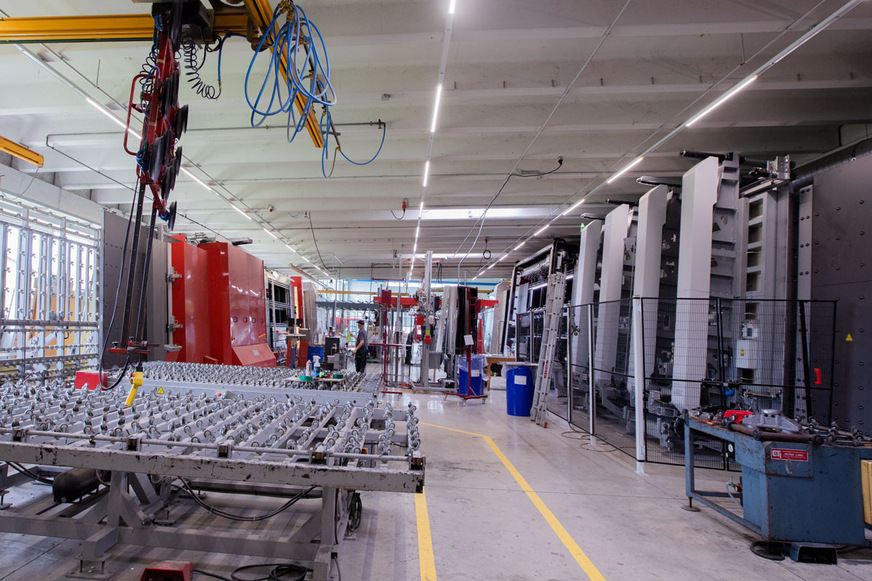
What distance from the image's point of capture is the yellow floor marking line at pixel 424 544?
2.97 m

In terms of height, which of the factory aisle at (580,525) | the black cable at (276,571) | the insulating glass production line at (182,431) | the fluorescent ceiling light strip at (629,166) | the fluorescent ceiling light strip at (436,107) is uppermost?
the fluorescent ceiling light strip at (436,107)

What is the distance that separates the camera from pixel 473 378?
36.4ft

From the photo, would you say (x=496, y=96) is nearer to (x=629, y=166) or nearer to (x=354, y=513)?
(x=629, y=166)

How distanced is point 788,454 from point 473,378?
312 inches

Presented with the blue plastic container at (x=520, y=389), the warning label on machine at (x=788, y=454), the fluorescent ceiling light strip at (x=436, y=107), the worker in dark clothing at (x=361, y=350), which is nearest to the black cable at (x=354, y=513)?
the warning label on machine at (x=788, y=454)

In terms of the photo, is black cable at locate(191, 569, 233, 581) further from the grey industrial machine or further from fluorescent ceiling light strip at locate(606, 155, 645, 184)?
fluorescent ceiling light strip at locate(606, 155, 645, 184)

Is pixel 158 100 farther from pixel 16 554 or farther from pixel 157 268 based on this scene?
pixel 157 268

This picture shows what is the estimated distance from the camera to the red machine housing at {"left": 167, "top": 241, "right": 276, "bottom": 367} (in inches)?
266

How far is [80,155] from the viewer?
30.1ft

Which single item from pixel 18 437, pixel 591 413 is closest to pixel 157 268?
pixel 18 437

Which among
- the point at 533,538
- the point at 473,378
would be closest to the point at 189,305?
the point at 533,538

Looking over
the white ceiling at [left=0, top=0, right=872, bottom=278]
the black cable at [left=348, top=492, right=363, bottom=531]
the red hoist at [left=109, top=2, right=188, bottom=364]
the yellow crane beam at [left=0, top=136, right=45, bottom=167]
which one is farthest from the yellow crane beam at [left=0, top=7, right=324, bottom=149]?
the yellow crane beam at [left=0, top=136, right=45, bottom=167]

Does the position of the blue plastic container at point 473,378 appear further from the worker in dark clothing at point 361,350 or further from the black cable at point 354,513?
the black cable at point 354,513

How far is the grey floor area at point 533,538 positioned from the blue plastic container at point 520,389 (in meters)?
3.20
